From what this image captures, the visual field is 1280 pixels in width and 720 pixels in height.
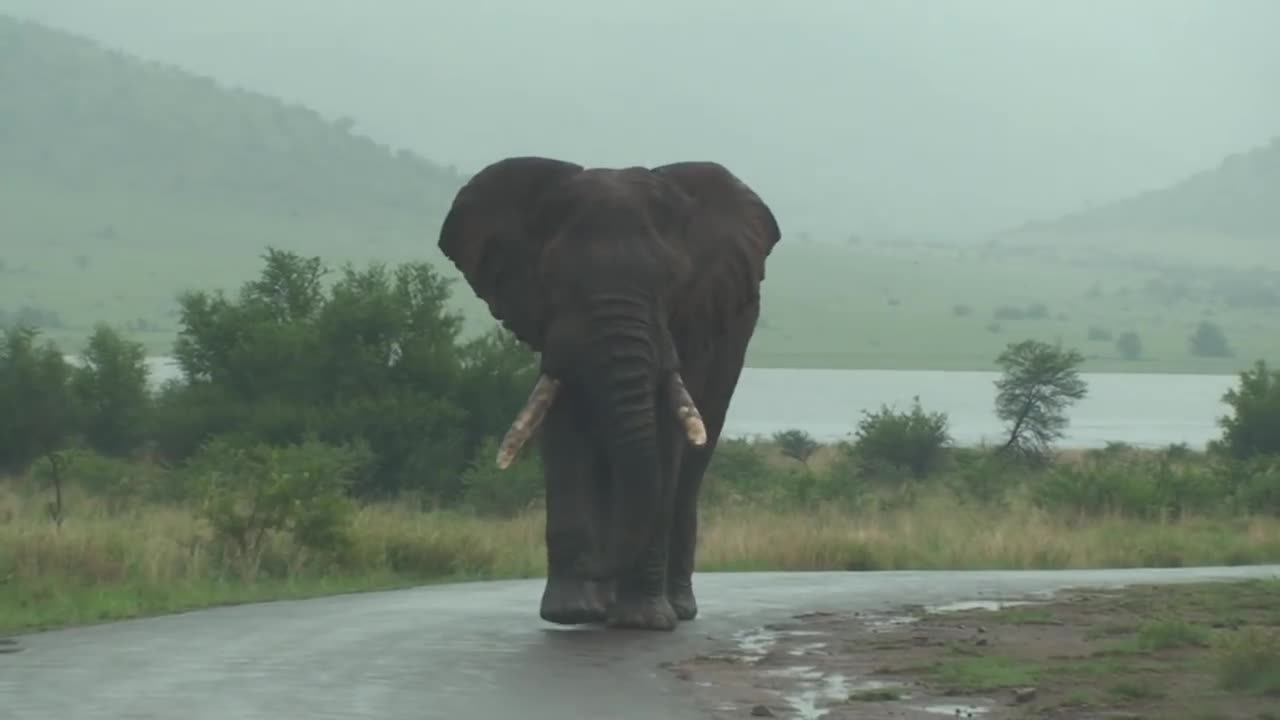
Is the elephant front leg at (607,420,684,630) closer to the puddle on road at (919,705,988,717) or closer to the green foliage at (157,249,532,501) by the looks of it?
the puddle on road at (919,705,988,717)

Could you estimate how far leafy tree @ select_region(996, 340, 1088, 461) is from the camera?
2208 inches

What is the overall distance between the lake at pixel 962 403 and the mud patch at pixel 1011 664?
50515 millimetres

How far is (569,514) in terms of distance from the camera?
14984mm

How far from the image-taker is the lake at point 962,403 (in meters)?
88.3

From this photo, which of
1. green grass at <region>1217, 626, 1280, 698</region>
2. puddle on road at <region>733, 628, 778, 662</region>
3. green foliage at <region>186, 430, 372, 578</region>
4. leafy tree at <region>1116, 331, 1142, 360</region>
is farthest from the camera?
Answer: leafy tree at <region>1116, 331, 1142, 360</region>

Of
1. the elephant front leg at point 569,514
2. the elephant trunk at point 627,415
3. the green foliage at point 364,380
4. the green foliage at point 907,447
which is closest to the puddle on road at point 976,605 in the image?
the elephant front leg at point 569,514

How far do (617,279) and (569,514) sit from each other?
1490 mm

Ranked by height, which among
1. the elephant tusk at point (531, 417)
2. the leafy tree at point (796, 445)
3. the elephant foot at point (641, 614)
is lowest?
the elephant foot at point (641, 614)

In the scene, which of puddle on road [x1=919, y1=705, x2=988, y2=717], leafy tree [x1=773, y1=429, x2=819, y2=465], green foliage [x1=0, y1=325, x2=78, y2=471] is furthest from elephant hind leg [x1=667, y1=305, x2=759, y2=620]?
leafy tree [x1=773, y1=429, x2=819, y2=465]

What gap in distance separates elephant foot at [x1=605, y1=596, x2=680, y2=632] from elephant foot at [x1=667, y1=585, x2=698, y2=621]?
2.72 ft

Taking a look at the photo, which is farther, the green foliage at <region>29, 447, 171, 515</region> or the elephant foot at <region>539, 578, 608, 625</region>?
the green foliage at <region>29, 447, 171, 515</region>

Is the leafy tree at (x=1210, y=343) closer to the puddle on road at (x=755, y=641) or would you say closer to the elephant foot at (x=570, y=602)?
the puddle on road at (x=755, y=641)

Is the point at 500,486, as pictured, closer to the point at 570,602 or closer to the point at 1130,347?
the point at 570,602

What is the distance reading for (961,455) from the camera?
48.3 metres
